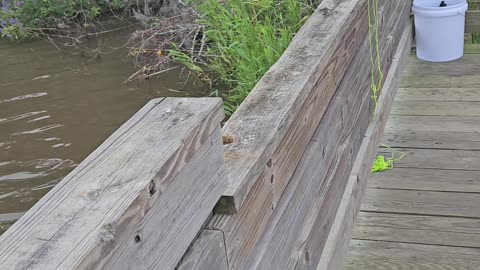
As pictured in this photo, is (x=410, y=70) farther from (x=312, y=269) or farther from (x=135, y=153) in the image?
(x=135, y=153)

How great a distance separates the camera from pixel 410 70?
4516 millimetres

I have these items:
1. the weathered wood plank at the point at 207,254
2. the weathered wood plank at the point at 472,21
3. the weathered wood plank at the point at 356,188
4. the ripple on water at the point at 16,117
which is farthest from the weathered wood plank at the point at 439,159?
the ripple on water at the point at 16,117

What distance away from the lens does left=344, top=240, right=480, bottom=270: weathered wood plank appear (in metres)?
2.53

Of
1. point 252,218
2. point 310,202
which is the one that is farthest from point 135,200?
point 310,202

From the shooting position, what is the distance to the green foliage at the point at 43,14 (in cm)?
816

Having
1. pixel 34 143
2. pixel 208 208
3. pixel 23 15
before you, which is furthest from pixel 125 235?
pixel 23 15

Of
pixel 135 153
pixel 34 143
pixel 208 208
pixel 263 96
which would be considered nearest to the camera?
pixel 135 153

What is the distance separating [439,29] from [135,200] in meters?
3.88

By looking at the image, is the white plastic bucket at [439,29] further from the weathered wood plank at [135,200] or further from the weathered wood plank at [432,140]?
the weathered wood plank at [135,200]

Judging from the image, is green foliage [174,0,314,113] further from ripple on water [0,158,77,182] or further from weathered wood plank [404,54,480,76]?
ripple on water [0,158,77,182]

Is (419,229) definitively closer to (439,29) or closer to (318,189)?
(318,189)

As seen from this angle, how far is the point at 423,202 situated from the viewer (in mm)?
2957

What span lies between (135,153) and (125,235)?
156mm

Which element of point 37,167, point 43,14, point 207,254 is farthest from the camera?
point 43,14
